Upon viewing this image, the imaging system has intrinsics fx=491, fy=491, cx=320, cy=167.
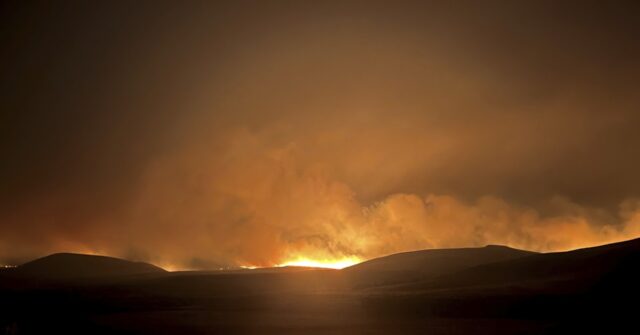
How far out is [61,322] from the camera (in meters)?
31.7

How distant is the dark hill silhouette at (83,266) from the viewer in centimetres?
12603

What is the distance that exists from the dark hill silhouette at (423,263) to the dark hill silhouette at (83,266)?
5948 centimetres

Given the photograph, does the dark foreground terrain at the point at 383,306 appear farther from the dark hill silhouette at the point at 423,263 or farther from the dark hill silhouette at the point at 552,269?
the dark hill silhouette at the point at 423,263

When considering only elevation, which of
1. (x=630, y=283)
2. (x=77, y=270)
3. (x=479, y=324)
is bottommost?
(x=479, y=324)

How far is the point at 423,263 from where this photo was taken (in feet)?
299

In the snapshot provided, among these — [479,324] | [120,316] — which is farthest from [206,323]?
[479,324]

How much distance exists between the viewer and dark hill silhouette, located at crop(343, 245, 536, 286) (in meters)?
75.4

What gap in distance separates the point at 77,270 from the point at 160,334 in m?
115

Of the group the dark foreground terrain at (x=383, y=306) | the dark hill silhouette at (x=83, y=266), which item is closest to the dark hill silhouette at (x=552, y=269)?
the dark foreground terrain at (x=383, y=306)

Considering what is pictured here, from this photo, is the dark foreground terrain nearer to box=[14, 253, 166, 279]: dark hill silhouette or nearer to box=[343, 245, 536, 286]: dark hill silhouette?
box=[343, 245, 536, 286]: dark hill silhouette

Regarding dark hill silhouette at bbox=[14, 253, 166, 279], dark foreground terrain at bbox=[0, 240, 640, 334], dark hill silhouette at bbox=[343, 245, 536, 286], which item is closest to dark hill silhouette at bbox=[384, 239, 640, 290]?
dark foreground terrain at bbox=[0, 240, 640, 334]

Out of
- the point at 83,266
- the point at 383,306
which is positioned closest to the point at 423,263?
the point at 383,306

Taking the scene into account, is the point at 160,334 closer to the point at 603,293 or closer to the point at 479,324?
the point at 479,324

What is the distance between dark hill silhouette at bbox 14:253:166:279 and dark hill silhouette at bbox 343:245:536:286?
59478 millimetres
